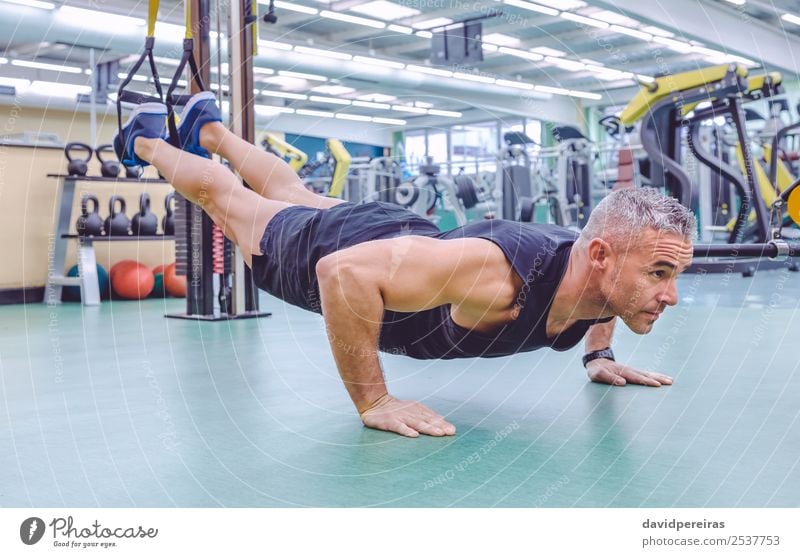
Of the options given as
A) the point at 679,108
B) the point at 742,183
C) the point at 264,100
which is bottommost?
the point at 742,183

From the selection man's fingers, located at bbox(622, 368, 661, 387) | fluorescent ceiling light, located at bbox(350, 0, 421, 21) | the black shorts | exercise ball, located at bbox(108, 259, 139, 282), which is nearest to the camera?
the black shorts

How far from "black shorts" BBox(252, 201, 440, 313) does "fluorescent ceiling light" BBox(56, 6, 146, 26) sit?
5515 mm

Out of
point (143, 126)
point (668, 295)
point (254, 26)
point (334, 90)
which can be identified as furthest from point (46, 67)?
point (668, 295)

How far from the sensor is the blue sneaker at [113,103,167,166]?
8.80 ft

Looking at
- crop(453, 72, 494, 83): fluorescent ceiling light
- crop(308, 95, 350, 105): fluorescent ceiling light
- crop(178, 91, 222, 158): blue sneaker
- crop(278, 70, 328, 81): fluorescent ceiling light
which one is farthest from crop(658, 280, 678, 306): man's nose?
crop(453, 72, 494, 83): fluorescent ceiling light

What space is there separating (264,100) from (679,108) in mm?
8945

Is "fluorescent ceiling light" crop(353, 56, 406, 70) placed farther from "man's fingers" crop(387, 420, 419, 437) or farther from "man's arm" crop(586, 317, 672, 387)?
"man's fingers" crop(387, 420, 419, 437)

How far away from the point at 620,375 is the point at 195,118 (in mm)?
1660

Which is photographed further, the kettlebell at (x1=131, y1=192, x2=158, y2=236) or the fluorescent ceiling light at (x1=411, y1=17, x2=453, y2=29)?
the fluorescent ceiling light at (x1=411, y1=17, x2=453, y2=29)

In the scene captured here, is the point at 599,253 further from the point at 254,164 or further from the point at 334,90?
the point at 334,90

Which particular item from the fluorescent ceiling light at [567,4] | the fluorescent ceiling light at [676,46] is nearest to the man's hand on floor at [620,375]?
the fluorescent ceiling light at [567,4]

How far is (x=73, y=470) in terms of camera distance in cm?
157
